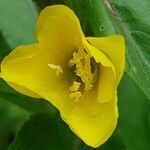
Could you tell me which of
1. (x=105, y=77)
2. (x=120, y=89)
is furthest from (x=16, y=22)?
(x=105, y=77)

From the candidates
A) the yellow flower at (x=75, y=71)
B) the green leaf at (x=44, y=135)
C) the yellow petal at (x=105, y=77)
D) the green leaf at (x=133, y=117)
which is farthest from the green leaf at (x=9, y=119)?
the yellow petal at (x=105, y=77)

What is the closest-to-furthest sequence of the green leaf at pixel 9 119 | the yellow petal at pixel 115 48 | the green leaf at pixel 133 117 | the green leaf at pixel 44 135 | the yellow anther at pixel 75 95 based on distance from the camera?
the yellow petal at pixel 115 48, the yellow anther at pixel 75 95, the green leaf at pixel 44 135, the green leaf at pixel 133 117, the green leaf at pixel 9 119

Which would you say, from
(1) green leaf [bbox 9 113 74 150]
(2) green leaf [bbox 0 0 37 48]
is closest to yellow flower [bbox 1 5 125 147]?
(1) green leaf [bbox 9 113 74 150]

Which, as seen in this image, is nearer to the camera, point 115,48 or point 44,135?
point 115,48

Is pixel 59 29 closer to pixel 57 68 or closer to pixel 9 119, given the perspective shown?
pixel 57 68

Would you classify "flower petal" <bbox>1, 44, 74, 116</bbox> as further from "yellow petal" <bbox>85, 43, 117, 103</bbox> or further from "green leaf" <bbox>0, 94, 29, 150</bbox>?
"green leaf" <bbox>0, 94, 29, 150</bbox>

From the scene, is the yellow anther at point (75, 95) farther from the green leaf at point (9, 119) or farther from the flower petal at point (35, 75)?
the green leaf at point (9, 119)

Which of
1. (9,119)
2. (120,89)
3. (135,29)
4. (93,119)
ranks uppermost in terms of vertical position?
(135,29)
